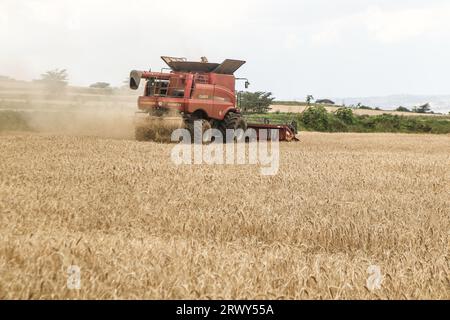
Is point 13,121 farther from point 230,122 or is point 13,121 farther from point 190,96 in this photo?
point 230,122

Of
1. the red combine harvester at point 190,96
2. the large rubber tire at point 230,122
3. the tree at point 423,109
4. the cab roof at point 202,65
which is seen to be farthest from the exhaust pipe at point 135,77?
the tree at point 423,109

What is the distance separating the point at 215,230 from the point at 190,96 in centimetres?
1304

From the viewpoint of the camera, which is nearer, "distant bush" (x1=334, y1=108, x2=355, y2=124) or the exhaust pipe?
the exhaust pipe

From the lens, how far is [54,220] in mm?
6043

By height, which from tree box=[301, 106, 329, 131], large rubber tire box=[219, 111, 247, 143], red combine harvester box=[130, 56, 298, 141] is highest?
red combine harvester box=[130, 56, 298, 141]

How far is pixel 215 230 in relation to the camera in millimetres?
6273

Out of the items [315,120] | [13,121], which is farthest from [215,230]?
[315,120]

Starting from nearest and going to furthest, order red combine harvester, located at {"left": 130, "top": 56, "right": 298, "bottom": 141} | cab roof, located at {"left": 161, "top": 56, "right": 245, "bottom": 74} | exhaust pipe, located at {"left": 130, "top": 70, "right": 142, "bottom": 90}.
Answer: red combine harvester, located at {"left": 130, "top": 56, "right": 298, "bottom": 141}, exhaust pipe, located at {"left": 130, "top": 70, "right": 142, "bottom": 90}, cab roof, located at {"left": 161, "top": 56, "right": 245, "bottom": 74}

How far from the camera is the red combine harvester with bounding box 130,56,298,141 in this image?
1880 cm

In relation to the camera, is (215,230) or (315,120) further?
(315,120)

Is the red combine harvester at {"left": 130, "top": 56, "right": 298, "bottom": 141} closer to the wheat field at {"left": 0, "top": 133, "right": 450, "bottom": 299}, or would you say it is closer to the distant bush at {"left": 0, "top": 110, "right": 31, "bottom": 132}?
the wheat field at {"left": 0, "top": 133, "right": 450, "bottom": 299}

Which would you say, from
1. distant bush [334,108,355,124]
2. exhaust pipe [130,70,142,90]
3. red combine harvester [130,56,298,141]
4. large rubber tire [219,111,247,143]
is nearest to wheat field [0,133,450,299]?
red combine harvester [130,56,298,141]

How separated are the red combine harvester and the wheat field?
244 inches
